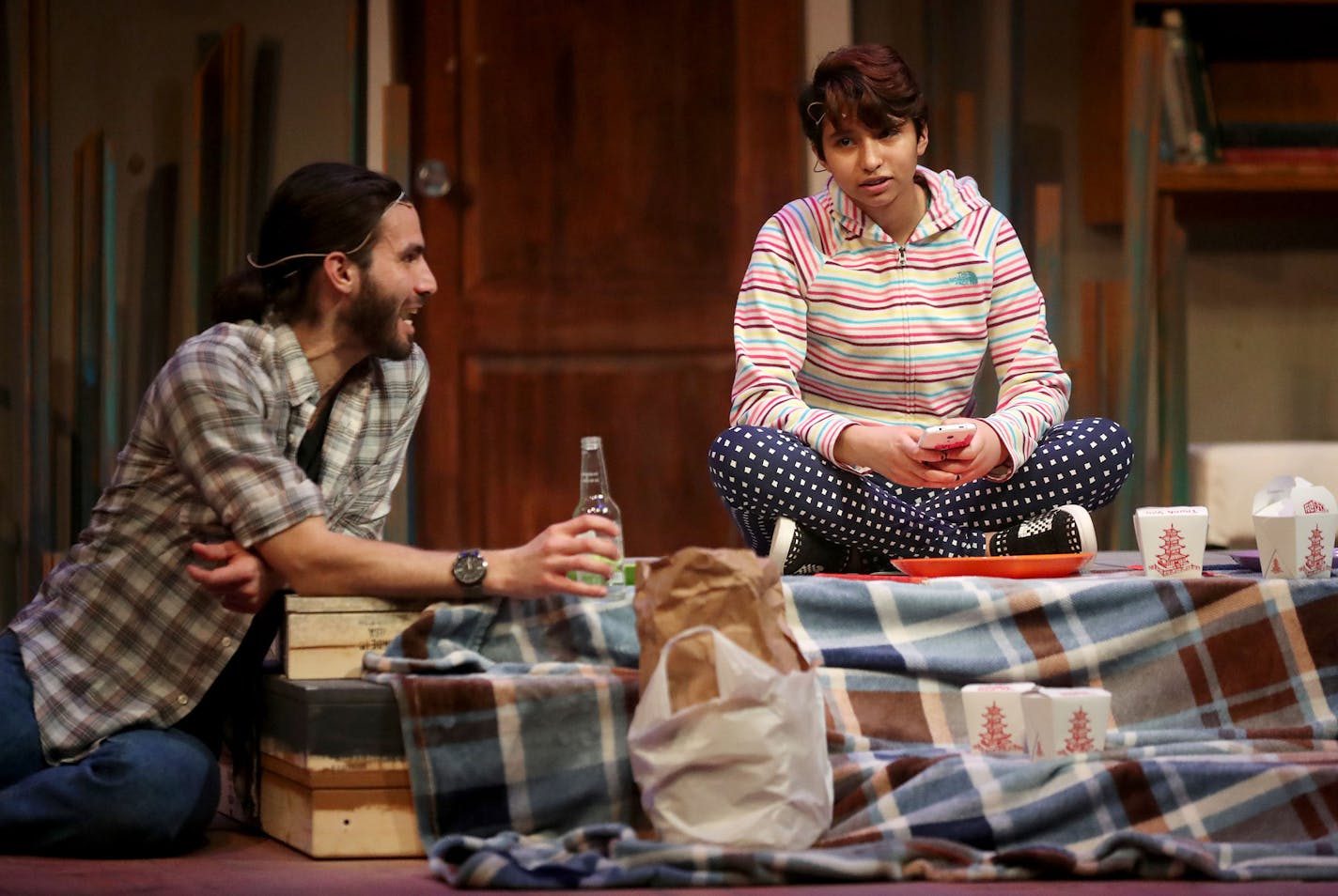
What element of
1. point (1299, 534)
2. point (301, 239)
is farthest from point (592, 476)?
point (1299, 534)

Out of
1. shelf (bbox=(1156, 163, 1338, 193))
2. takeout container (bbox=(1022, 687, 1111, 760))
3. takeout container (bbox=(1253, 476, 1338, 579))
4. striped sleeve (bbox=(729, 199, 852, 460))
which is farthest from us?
shelf (bbox=(1156, 163, 1338, 193))

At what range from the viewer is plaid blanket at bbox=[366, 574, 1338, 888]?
1.77m

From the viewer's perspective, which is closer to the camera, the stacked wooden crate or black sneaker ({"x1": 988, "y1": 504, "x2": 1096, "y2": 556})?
the stacked wooden crate

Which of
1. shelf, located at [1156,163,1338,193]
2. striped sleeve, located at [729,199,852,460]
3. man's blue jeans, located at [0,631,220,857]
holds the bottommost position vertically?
man's blue jeans, located at [0,631,220,857]

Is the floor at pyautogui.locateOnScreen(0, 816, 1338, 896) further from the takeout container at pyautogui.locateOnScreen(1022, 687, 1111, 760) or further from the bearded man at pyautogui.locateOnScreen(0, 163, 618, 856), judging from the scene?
the takeout container at pyautogui.locateOnScreen(1022, 687, 1111, 760)

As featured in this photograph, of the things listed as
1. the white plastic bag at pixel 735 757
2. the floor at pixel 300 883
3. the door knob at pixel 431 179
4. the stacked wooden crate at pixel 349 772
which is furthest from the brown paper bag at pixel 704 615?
the door knob at pixel 431 179

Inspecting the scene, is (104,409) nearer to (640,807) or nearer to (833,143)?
(833,143)

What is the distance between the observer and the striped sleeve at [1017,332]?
254cm

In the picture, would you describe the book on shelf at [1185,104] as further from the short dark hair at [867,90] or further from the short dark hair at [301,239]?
the short dark hair at [301,239]

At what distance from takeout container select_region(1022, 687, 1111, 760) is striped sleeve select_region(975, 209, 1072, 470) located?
67 centimetres

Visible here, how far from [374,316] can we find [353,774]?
618mm

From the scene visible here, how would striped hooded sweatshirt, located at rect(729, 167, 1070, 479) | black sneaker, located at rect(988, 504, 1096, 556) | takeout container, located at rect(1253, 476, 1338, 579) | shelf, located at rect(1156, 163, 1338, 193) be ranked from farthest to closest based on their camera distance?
shelf, located at rect(1156, 163, 1338, 193) < striped hooded sweatshirt, located at rect(729, 167, 1070, 479) < black sneaker, located at rect(988, 504, 1096, 556) < takeout container, located at rect(1253, 476, 1338, 579)

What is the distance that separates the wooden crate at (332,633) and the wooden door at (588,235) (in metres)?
2.02

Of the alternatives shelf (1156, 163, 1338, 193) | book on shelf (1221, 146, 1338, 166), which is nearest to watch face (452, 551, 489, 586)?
shelf (1156, 163, 1338, 193)
